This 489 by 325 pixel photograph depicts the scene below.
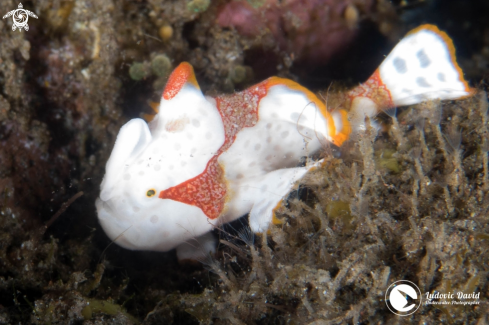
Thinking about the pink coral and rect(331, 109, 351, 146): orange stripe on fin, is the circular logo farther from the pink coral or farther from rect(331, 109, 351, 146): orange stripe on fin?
the pink coral

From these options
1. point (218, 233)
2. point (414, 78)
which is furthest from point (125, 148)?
point (414, 78)

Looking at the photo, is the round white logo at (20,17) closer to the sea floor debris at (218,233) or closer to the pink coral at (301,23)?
the sea floor debris at (218,233)

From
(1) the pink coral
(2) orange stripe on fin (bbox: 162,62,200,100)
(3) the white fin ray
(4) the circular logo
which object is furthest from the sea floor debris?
(2) orange stripe on fin (bbox: 162,62,200,100)

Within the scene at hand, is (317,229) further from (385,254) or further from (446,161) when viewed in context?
(446,161)

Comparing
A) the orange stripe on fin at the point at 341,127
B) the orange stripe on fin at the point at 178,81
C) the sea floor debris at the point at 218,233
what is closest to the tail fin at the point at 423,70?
the sea floor debris at the point at 218,233

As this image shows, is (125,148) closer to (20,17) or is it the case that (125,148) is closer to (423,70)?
(20,17)

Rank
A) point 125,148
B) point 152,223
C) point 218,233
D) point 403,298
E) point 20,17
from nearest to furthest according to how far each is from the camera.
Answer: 1. point 403,298
2. point 125,148
3. point 152,223
4. point 20,17
5. point 218,233

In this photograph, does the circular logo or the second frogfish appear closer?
the circular logo
